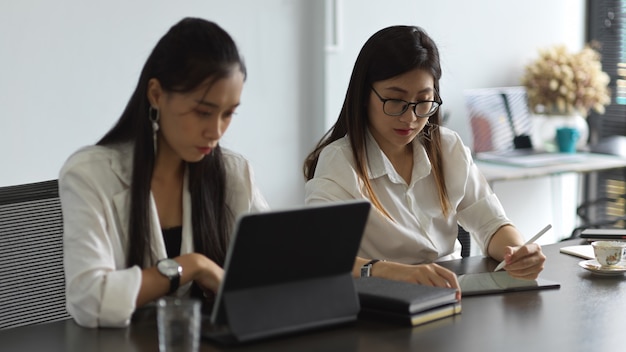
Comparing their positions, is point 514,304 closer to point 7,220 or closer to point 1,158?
point 7,220

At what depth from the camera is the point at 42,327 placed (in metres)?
1.86

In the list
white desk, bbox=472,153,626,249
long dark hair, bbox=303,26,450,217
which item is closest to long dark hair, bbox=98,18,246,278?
long dark hair, bbox=303,26,450,217

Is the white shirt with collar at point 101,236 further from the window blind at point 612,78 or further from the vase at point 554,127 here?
the window blind at point 612,78

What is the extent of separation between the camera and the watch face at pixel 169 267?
1881 mm

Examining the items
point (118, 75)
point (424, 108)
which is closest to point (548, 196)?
point (118, 75)

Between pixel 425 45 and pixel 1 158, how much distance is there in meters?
1.72

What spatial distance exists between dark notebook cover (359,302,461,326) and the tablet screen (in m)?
0.16

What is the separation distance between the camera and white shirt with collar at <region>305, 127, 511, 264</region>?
2.48 metres

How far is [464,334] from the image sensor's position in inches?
70.7

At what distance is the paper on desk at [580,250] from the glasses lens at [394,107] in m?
0.56

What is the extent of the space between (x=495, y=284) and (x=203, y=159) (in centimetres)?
70

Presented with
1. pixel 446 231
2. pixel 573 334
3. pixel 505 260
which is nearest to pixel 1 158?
pixel 446 231

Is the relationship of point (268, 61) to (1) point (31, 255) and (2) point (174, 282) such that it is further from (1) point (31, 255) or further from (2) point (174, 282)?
(2) point (174, 282)

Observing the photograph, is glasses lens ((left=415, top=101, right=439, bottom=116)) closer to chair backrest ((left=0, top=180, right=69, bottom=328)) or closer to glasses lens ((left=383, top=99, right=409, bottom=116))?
glasses lens ((left=383, top=99, right=409, bottom=116))
